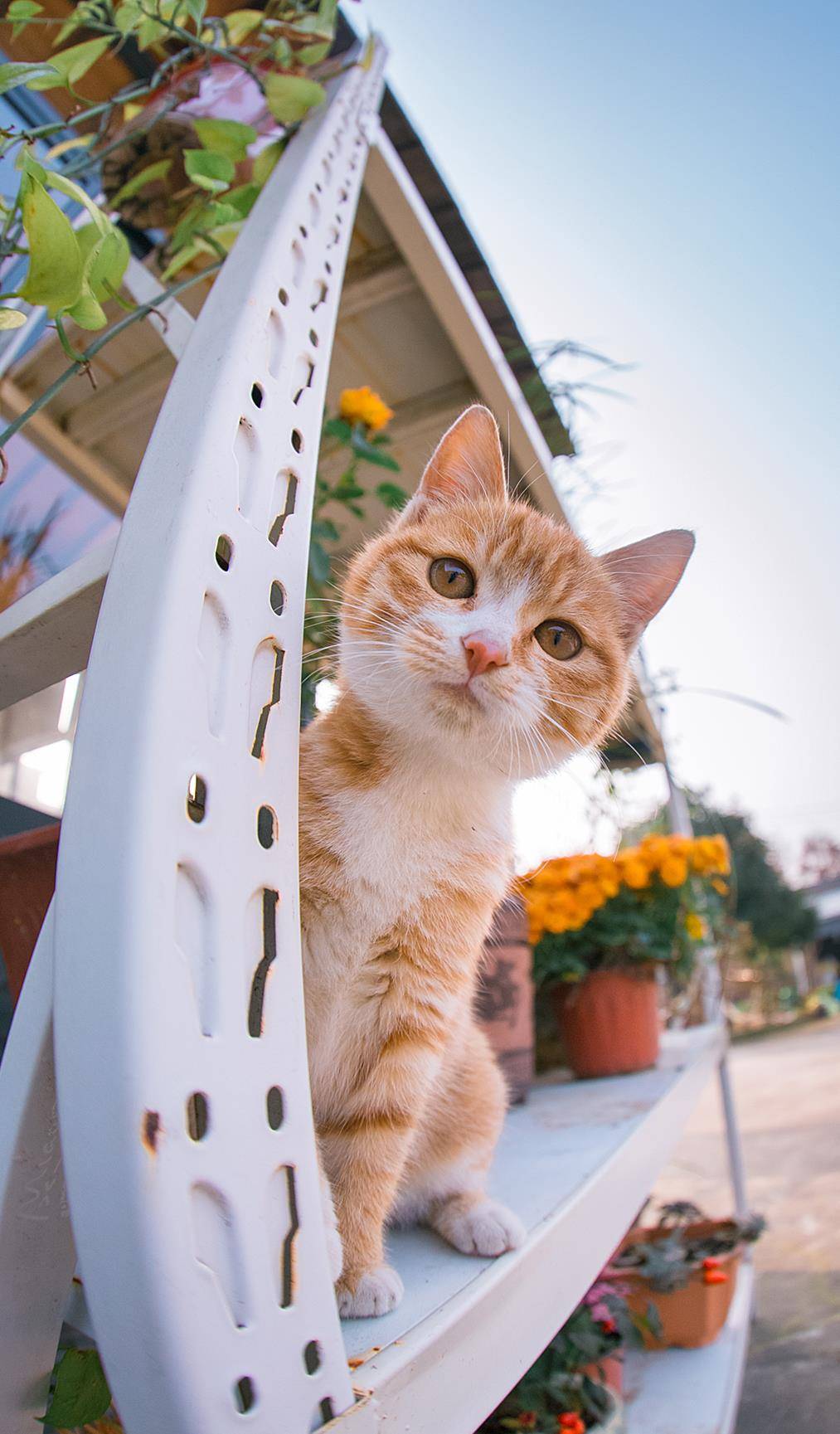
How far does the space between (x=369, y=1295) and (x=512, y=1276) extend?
0.12 m

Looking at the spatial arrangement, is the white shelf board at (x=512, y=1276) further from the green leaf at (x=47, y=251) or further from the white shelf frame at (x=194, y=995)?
the green leaf at (x=47, y=251)

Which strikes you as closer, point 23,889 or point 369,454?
point 23,889

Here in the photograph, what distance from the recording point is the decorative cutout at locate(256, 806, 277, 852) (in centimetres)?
42

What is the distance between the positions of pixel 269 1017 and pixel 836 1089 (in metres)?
6.82

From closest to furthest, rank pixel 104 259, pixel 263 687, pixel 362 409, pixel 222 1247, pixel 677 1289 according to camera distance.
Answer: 1. pixel 222 1247
2. pixel 263 687
3. pixel 104 259
4. pixel 362 409
5. pixel 677 1289

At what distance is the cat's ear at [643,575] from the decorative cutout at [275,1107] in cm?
69

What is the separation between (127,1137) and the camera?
0.99 feet

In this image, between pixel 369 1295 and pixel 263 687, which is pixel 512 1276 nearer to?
pixel 369 1295

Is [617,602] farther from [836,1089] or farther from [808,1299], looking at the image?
[836,1089]

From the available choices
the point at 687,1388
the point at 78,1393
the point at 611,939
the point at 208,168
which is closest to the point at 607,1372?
the point at 687,1388

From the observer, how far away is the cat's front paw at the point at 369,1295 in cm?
54

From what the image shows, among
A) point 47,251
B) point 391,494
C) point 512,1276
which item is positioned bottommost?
point 512,1276

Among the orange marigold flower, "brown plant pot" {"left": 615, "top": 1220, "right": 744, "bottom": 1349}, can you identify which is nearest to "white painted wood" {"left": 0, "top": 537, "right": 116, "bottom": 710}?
the orange marigold flower

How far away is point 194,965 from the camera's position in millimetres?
348
